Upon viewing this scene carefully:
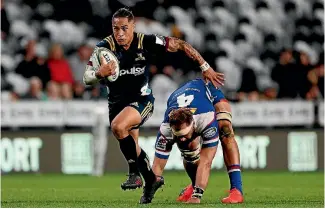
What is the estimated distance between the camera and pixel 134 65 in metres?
12.4

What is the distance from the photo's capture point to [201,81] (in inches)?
494

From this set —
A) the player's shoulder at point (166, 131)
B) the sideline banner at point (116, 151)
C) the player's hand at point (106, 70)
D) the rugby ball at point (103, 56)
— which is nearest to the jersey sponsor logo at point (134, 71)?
the rugby ball at point (103, 56)

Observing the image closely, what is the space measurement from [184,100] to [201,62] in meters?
0.53

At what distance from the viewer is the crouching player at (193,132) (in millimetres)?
11484

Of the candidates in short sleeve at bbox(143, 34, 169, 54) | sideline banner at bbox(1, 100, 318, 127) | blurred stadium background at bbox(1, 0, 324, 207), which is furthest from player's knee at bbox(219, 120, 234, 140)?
sideline banner at bbox(1, 100, 318, 127)

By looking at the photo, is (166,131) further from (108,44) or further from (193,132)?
(108,44)

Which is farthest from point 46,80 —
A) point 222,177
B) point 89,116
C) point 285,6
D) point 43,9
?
point 285,6

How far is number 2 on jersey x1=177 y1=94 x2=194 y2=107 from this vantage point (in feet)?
39.6

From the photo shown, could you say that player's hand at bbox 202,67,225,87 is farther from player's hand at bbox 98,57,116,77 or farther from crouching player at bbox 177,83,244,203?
player's hand at bbox 98,57,116,77

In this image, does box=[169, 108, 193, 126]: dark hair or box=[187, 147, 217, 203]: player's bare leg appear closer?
box=[169, 108, 193, 126]: dark hair

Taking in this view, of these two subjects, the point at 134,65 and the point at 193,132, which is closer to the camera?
the point at 193,132

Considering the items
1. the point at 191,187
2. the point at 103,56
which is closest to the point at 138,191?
the point at 191,187

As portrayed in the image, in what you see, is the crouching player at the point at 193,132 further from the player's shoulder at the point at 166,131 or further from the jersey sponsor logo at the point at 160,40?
the jersey sponsor logo at the point at 160,40

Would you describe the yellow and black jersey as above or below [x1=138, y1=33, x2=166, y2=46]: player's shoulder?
below
